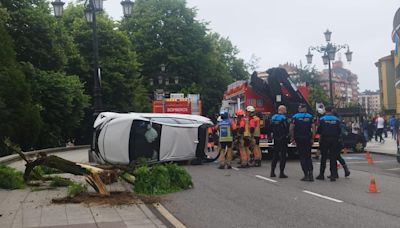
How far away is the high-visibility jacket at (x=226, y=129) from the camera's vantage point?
16172 millimetres

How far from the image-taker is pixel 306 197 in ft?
33.5

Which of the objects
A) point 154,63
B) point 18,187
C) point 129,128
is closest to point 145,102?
point 154,63

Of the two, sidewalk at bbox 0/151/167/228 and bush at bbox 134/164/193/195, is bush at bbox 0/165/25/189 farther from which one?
bush at bbox 134/164/193/195

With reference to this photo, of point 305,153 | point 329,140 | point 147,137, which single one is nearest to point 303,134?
point 305,153

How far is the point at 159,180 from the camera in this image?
11.2m

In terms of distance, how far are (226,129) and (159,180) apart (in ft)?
17.4

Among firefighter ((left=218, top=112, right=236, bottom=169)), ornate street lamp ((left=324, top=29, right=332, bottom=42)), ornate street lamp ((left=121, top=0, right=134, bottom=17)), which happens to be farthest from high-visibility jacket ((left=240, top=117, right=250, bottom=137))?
ornate street lamp ((left=324, top=29, right=332, bottom=42))

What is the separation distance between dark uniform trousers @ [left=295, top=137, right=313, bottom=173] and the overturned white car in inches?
181

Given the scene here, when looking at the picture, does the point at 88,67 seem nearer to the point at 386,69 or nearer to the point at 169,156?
the point at 169,156

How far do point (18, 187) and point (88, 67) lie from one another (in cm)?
2912

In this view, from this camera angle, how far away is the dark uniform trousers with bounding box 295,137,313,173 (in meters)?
12.7

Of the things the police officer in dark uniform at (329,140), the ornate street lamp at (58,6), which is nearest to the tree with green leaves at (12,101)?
Result: the ornate street lamp at (58,6)

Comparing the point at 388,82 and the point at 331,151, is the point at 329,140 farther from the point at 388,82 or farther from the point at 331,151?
the point at 388,82

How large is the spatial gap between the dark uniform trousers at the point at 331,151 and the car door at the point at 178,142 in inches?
196
